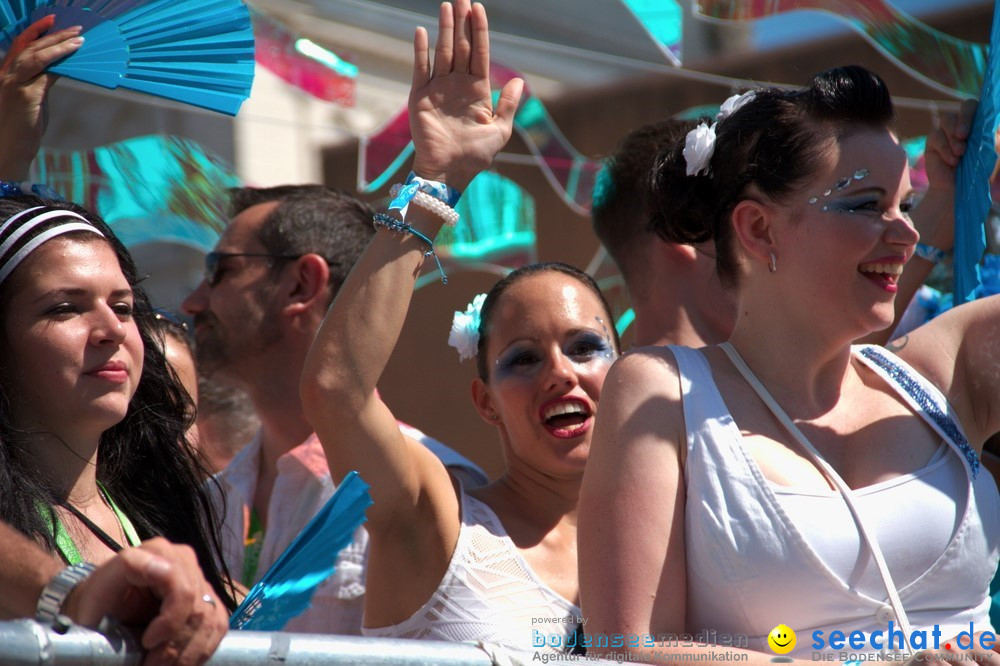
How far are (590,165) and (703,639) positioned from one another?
284 centimetres

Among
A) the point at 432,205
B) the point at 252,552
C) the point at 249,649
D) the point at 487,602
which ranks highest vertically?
the point at 432,205

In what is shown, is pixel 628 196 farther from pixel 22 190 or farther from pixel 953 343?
pixel 22 190

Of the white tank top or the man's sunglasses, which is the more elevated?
the white tank top

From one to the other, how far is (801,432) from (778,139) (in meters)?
0.51

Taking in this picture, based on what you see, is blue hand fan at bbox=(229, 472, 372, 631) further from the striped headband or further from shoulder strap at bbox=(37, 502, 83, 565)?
the striped headband

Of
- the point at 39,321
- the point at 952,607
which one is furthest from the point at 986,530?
the point at 39,321

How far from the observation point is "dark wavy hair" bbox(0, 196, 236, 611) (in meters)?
2.03

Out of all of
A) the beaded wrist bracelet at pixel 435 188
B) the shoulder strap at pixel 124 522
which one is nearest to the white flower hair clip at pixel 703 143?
the beaded wrist bracelet at pixel 435 188

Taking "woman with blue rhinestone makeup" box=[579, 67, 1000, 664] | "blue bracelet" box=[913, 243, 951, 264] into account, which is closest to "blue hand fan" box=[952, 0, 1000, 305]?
"blue bracelet" box=[913, 243, 951, 264]

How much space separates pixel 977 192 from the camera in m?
2.45

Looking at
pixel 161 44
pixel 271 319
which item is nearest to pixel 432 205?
pixel 161 44

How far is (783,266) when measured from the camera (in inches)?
76.6

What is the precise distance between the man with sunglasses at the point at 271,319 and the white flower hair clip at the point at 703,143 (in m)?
1.33

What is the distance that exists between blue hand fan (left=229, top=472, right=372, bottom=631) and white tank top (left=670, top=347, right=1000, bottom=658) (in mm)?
578
